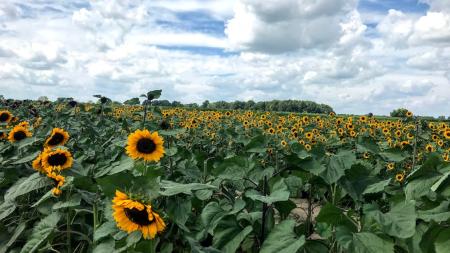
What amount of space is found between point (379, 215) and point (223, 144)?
7986 millimetres

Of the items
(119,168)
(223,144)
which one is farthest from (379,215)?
(223,144)

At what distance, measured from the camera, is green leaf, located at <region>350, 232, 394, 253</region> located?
1991 millimetres

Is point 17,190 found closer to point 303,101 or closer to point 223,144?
point 223,144

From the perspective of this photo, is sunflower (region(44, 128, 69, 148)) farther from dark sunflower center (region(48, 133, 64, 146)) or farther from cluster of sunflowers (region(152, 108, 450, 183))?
cluster of sunflowers (region(152, 108, 450, 183))

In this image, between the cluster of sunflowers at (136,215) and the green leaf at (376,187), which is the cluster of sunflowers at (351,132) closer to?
the green leaf at (376,187)

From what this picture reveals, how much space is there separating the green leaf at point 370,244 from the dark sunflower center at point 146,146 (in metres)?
1.58

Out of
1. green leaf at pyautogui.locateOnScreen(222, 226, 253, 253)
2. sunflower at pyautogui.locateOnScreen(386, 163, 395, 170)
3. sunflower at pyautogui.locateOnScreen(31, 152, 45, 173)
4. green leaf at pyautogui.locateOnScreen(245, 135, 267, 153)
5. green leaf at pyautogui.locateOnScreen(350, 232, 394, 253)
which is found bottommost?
sunflower at pyautogui.locateOnScreen(386, 163, 395, 170)

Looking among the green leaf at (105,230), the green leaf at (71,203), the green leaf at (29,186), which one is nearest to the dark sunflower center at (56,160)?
A: the green leaf at (29,186)

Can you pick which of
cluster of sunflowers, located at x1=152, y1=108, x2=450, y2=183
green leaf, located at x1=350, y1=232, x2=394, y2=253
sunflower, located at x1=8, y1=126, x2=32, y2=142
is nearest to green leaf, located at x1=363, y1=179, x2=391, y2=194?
green leaf, located at x1=350, y1=232, x2=394, y2=253

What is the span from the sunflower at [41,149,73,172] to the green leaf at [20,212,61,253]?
344 millimetres

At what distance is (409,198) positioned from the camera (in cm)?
206

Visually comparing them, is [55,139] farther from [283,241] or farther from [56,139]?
[283,241]

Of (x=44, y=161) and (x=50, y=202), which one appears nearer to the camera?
(x=44, y=161)

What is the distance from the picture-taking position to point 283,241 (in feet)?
7.38
